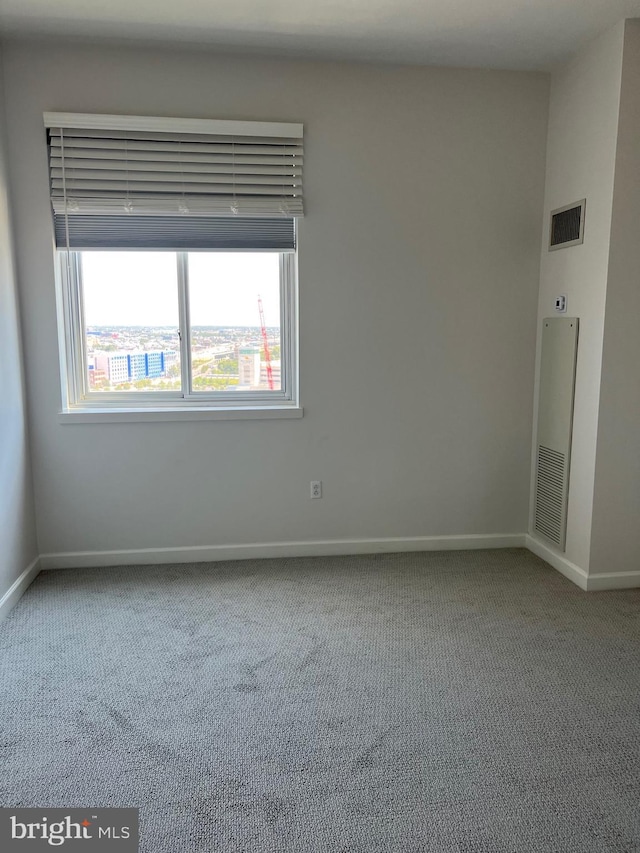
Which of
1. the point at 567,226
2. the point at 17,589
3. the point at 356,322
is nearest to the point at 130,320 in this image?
the point at 356,322

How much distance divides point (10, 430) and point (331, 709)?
2.09m

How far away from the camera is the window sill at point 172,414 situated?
3.28 meters

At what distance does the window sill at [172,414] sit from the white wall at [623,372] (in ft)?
5.40

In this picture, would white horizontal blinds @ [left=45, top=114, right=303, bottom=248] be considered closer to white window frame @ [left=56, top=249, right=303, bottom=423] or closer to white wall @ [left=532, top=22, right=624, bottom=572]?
white window frame @ [left=56, top=249, right=303, bottom=423]

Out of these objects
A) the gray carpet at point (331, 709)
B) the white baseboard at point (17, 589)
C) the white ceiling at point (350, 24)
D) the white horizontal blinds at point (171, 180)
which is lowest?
the gray carpet at point (331, 709)

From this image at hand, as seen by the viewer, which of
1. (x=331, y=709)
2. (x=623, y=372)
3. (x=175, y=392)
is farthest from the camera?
(x=175, y=392)

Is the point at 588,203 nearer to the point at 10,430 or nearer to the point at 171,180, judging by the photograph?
the point at 171,180

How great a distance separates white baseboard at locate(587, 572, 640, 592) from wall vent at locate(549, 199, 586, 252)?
1746 millimetres

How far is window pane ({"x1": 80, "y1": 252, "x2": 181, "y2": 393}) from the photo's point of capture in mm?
3297

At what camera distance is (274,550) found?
11.6 feet

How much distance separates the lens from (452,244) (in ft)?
11.1

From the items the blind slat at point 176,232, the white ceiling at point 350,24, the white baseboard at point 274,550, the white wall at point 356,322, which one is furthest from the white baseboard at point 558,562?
the white ceiling at point 350,24

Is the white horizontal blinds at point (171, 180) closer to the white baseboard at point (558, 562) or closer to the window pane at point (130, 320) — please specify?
the window pane at point (130, 320)

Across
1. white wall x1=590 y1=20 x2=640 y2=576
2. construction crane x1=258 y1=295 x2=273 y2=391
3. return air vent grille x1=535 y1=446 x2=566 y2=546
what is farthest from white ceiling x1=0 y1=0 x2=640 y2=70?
return air vent grille x1=535 y1=446 x2=566 y2=546
